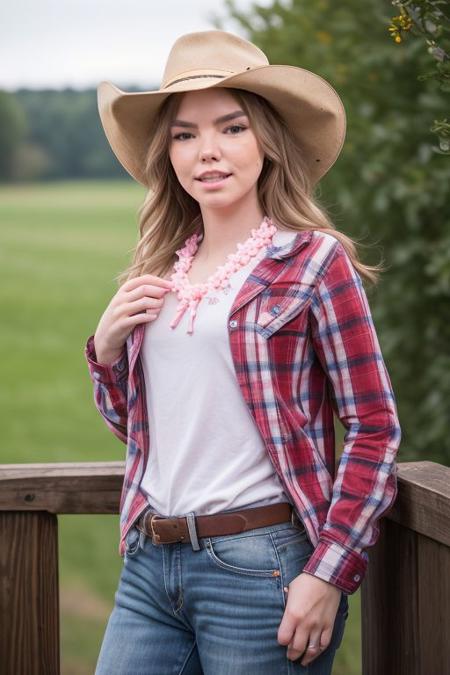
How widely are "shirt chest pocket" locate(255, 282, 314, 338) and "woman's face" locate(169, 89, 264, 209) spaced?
9.4 inches

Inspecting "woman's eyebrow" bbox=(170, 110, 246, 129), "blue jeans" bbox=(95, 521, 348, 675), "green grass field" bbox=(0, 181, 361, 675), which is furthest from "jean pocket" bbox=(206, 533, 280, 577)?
"green grass field" bbox=(0, 181, 361, 675)

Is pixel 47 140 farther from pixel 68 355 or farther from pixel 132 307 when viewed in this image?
pixel 132 307

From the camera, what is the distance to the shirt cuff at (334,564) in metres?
1.91

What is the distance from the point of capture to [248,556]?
1956mm

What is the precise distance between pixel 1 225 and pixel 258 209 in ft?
52.6

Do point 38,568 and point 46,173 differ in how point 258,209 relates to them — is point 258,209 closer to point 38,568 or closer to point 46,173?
point 38,568

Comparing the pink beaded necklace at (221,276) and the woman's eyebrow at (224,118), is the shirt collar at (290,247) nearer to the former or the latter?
the pink beaded necklace at (221,276)

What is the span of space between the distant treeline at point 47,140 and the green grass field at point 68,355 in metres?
1.11

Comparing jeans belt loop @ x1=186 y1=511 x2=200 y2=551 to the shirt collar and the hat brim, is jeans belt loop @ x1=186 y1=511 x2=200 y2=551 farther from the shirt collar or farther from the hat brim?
the hat brim

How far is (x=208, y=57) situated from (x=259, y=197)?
0.30 meters

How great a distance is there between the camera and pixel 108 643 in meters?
2.13

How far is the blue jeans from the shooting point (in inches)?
76.9

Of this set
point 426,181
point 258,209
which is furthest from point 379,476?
point 426,181

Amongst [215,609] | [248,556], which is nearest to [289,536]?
[248,556]
